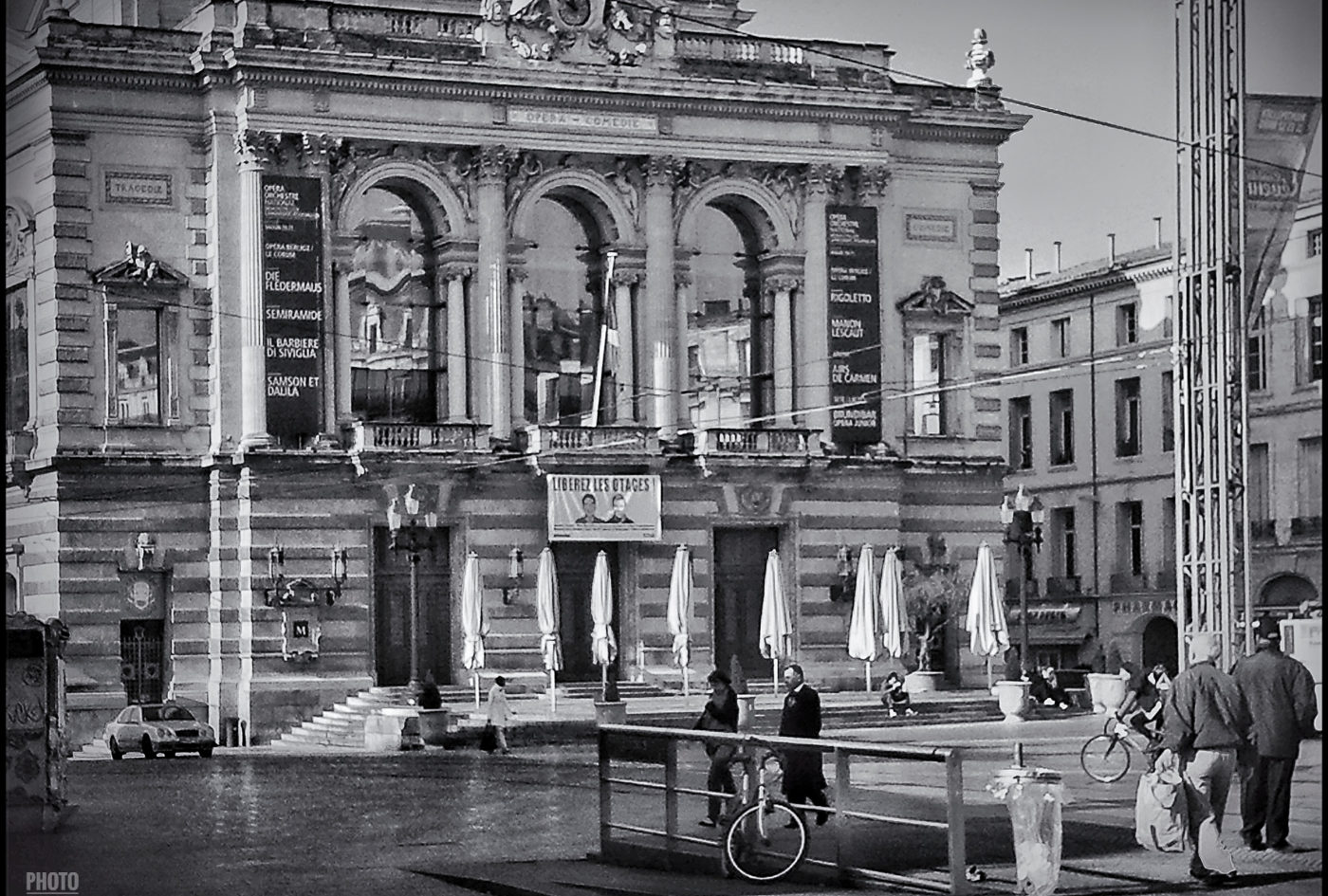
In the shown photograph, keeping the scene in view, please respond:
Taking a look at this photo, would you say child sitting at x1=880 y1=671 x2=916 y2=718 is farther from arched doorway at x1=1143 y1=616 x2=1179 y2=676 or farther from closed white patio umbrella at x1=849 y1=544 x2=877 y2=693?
arched doorway at x1=1143 y1=616 x2=1179 y2=676

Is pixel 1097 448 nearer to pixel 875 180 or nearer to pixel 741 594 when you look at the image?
pixel 741 594

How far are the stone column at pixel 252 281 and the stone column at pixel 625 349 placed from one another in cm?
641

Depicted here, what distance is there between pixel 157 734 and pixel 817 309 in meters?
14.4

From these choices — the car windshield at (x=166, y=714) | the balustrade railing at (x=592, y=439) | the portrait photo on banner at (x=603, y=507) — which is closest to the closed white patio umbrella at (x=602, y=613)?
the portrait photo on banner at (x=603, y=507)

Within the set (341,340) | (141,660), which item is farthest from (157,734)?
(341,340)

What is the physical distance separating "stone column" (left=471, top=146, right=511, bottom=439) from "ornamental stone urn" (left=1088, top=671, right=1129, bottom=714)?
11.6 m

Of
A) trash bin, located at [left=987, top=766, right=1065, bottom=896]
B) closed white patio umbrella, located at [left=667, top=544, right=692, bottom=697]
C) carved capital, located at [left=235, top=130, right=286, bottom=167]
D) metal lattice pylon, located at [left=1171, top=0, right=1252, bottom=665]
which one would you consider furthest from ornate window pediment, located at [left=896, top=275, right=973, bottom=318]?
trash bin, located at [left=987, top=766, right=1065, bottom=896]

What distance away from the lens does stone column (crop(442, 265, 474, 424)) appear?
143 feet

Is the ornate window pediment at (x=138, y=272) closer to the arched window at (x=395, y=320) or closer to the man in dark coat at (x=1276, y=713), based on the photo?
the arched window at (x=395, y=320)

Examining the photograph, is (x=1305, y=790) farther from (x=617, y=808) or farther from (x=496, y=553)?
(x=496, y=553)

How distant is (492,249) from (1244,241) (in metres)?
25.4

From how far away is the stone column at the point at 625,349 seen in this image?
146ft

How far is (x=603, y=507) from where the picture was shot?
4503 centimetres

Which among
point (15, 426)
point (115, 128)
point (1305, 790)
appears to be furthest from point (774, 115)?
point (1305, 790)
